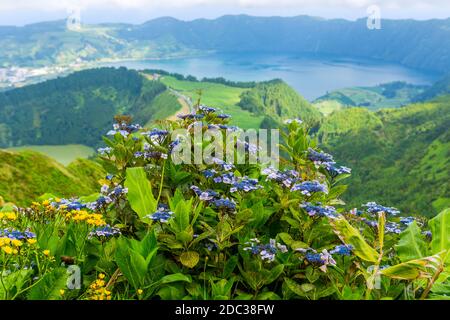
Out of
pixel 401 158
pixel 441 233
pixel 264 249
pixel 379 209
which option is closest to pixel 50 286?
pixel 264 249

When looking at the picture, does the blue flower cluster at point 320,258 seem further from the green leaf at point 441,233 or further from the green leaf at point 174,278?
the green leaf at point 441,233

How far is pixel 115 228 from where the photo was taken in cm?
446

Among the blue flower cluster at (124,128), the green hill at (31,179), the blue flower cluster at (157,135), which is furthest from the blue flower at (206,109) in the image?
the green hill at (31,179)

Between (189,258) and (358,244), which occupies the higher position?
(358,244)

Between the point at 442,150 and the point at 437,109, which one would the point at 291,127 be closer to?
the point at 442,150

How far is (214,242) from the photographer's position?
405 centimetres

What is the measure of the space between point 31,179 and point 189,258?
25.6 m

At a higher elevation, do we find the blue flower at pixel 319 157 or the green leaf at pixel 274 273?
the blue flower at pixel 319 157

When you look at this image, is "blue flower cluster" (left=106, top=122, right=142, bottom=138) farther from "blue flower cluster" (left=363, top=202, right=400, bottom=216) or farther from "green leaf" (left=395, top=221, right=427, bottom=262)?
"green leaf" (left=395, top=221, right=427, bottom=262)

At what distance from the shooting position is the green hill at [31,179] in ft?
79.7

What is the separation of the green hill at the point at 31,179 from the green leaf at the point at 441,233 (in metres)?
21.3

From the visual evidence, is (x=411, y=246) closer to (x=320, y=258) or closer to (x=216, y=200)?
(x=320, y=258)
